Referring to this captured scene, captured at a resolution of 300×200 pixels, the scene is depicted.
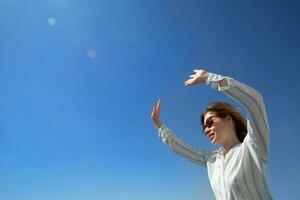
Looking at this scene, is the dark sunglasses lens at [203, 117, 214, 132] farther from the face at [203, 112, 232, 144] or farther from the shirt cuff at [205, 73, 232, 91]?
the shirt cuff at [205, 73, 232, 91]

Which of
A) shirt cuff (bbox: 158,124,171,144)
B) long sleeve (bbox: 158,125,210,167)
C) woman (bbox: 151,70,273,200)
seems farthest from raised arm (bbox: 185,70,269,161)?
shirt cuff (bbox: 158,124,171,144)

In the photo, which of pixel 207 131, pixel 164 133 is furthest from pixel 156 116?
pixel 207 131

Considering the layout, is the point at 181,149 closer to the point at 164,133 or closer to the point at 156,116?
the point at 164,133

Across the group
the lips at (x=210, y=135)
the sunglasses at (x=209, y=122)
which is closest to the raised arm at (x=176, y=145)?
the lips at (x=210, y=135)

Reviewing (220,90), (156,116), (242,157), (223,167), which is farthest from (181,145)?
(220,90)

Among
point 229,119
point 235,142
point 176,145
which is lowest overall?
point 235,142

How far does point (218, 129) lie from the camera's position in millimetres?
4656

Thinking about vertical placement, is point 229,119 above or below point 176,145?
below

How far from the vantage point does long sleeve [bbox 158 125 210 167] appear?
529 centimetres

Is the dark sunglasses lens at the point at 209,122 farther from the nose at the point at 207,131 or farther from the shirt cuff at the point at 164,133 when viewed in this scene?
the shirt cuff at the point at 164,133

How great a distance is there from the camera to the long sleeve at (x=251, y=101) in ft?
11.4

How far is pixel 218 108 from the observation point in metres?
4.76

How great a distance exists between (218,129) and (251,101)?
125cm

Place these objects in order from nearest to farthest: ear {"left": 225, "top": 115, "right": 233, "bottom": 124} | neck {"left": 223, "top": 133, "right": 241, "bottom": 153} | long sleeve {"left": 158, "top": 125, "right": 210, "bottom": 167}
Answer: neck {"left": 223, "top": 133, "right": 241, "bottom": 153}, ear {"left": 225, "top": 115, "right": 233, "bottom": 124}, long sleeve {"left": 158, "top": 125, "right": 210, "bottom": 167}
